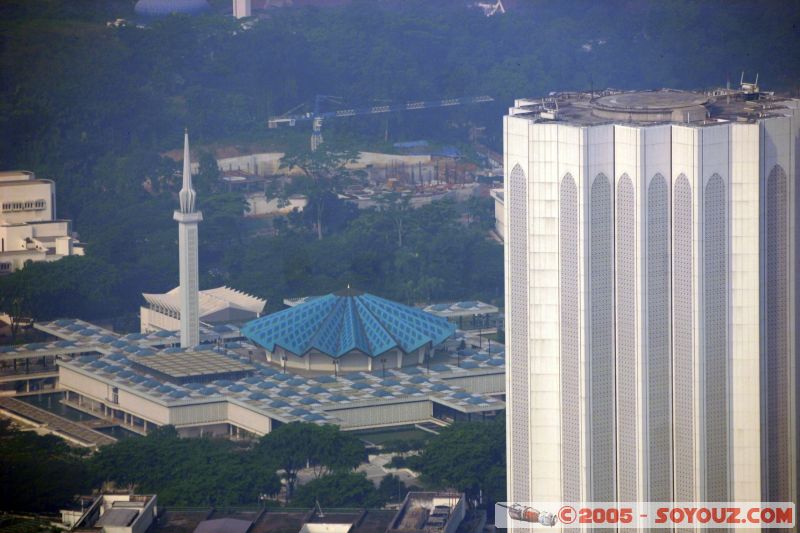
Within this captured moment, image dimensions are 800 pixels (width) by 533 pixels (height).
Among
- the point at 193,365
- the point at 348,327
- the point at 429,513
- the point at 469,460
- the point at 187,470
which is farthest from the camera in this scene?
the point at 348,327

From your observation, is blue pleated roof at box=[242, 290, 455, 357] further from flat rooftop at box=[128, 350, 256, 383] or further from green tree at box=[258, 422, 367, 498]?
green tree at box=[258, 422, 367, 498]

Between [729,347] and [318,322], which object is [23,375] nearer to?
[318,322]

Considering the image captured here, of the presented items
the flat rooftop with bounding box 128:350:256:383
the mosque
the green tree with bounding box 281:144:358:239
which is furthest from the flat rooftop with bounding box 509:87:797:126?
the green tree with bounding box 281:144:358:239

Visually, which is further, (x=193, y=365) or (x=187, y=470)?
(x=193, y=365)

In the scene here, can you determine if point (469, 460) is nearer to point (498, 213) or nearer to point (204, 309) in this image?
point (204, 309)

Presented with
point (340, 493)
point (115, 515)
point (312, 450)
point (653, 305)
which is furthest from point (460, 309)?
point (653, 305)

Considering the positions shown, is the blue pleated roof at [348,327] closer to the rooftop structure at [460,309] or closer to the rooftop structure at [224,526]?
the rooftop structure at [460,309]

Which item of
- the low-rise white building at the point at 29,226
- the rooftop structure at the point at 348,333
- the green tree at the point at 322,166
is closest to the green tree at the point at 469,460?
the rooftop structure at the point at 348,333
